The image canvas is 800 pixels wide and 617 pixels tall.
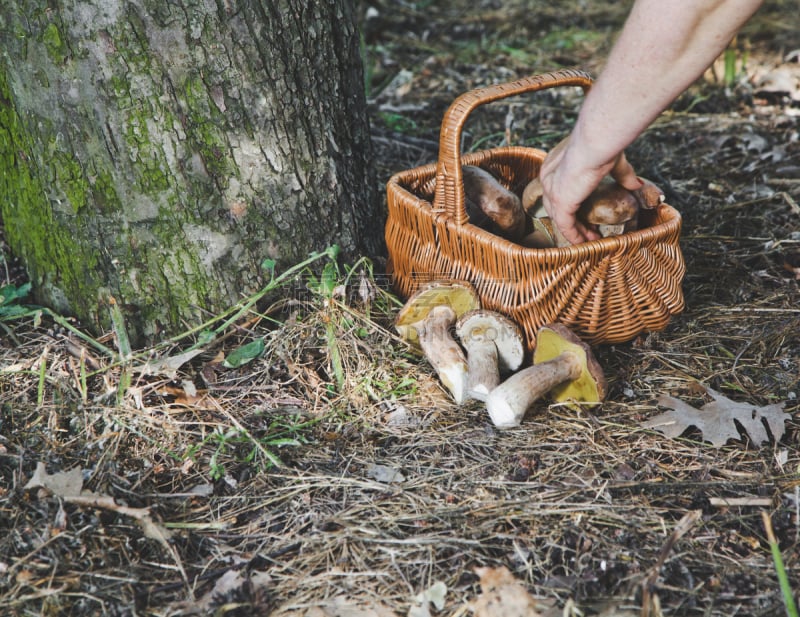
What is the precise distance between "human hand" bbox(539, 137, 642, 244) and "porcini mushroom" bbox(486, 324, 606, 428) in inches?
12.3

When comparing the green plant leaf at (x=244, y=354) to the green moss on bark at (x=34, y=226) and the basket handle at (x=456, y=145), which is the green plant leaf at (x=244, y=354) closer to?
the green moss on bark at (x=34, y=226)

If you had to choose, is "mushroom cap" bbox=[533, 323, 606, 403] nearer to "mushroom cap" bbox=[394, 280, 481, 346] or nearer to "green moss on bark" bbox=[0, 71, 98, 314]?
"mushroom cap" bbox=[394, 280, 481, 346]

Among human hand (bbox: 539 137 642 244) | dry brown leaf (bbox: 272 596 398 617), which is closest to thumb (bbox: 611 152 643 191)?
human hand (bbox: 539 137 642 244)

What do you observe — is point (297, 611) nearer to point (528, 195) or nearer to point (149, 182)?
point (149, 182)

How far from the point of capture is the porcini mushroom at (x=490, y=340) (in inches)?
82.6

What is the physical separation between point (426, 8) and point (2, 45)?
13.1 feet

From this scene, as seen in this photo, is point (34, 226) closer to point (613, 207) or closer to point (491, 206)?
point (491, 206)

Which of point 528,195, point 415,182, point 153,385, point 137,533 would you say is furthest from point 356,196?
point 137,533

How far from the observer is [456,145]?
2.11 metres

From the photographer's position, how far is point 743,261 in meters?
2.71

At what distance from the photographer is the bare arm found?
5.28 ft

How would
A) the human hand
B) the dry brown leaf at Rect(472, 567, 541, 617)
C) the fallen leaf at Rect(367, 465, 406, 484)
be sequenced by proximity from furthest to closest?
the human hand → the fallen leaf at Rect(367, 465, 406, 484) → the dry brown leaf at Rect(472, 567, 541, 617)

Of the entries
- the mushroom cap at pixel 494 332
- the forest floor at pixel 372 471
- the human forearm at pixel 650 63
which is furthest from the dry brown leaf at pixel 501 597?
the human forearm at pixel 650 63

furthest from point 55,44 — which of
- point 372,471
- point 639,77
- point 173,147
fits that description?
point 639,77
